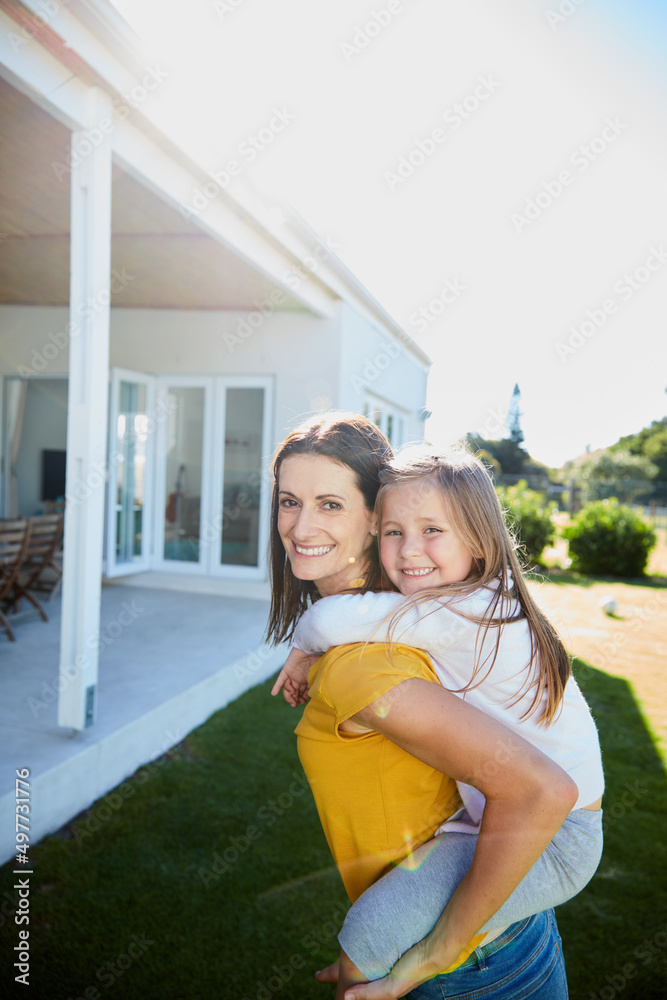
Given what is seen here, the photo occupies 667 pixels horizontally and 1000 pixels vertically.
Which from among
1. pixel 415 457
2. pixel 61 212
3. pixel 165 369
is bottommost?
pixel 415 457

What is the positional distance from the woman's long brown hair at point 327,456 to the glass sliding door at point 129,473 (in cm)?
595

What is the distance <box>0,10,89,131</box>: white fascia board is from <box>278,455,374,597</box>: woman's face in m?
2.40

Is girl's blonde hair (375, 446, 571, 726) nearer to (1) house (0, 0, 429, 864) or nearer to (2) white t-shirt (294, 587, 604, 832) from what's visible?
(2) white t-shirt (294, 587, 604, 832)

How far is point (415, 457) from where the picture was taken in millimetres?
1230

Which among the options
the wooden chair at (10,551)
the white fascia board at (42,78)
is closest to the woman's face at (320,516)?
the white fascia board at (42,78)

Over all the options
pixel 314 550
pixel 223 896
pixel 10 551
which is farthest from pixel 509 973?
pixel 10 551

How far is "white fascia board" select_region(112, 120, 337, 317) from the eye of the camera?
11.3ft

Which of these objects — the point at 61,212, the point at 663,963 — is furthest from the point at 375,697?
the point at 61,212

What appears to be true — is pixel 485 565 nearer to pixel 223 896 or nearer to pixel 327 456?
pixel 327 456

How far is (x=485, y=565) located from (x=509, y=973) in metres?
0.66

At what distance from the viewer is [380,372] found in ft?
29.0

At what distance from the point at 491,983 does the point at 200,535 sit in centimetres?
693

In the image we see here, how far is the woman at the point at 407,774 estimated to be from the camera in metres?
0.82

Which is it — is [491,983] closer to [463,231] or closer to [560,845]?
[560,845]
